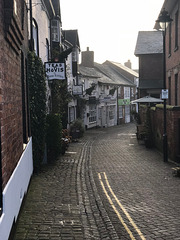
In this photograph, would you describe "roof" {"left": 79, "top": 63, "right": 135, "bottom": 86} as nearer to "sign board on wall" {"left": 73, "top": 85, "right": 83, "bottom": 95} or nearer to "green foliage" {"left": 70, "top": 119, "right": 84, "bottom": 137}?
"sign board on wall" {"left": 73, "top": 85, "right": 83, "bottom": 95}

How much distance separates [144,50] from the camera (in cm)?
2886

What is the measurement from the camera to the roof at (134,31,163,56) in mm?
28608

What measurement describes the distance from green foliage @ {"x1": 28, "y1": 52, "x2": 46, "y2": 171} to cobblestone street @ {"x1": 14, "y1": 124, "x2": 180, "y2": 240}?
92 cm

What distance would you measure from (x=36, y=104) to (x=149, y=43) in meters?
21.6

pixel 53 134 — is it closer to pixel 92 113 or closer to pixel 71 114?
pixel 71 114

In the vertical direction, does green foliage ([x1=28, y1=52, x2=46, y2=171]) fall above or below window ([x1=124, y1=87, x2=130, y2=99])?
below

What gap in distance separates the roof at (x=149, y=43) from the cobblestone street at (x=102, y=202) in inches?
688

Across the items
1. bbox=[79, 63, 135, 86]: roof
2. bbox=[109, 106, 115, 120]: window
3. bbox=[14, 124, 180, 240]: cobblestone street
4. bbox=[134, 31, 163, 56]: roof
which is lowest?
bbox=[14, 124, 180, 240]: cobblestone street

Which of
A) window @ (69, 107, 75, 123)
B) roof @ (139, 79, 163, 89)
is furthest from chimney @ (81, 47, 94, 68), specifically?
window @ (69, 107, 75, 123)

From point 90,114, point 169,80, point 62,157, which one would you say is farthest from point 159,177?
point 90,114

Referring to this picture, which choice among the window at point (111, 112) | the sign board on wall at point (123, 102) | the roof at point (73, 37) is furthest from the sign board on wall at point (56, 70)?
the sign board on wall at point (123, 102)

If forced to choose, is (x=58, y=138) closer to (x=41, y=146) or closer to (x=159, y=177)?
(x=41, y=146)

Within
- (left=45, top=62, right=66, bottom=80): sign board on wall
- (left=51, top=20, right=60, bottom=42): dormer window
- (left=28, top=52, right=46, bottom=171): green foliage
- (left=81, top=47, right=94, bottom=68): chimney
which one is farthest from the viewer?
(left=81, top=47, right=94, bottom=68): chimney

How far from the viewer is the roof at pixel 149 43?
28608mm
